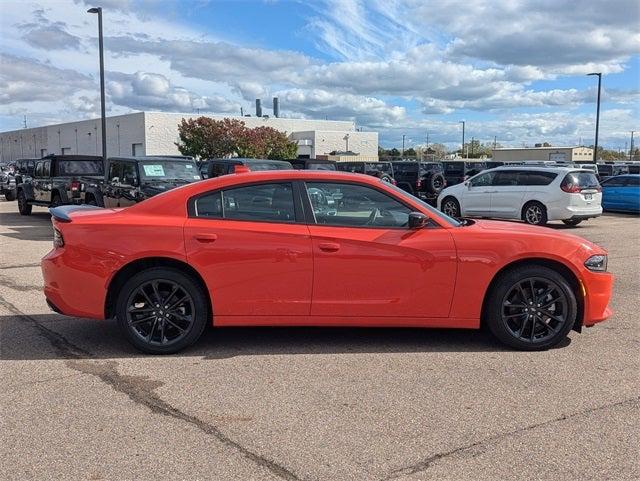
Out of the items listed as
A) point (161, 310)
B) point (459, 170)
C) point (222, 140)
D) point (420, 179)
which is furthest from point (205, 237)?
point (222, 140)

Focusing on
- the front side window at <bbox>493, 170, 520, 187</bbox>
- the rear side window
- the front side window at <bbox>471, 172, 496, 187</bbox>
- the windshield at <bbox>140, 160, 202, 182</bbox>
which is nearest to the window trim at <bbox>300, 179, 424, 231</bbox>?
the windshield at <bbox>140, 160, 202, 182</bbox>

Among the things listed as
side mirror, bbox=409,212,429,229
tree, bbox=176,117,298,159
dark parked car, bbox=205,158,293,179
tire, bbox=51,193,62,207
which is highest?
tree, bbox=176,117,298,159

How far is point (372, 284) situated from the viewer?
500 centimetres

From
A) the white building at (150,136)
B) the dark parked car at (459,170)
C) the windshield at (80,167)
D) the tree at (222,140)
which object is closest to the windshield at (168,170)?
the windshield at (80,167)

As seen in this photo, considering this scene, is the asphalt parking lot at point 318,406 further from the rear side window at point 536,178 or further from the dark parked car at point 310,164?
the dark parked car at point 310,164

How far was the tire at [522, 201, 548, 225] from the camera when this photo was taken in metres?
15.8

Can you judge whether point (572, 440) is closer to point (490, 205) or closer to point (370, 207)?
point (370, 207)

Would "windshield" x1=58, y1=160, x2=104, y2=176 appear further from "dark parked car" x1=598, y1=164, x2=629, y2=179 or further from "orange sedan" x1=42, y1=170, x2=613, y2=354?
"dark parked car" x1=598, y1=164, x2=629, y2=179

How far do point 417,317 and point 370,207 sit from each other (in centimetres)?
101

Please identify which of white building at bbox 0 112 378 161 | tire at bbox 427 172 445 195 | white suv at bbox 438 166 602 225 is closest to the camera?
white suv at bbox 438 166 602 225

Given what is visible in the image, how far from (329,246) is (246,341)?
1.25 metres

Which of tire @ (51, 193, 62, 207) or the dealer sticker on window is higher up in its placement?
the dealer sticker on window

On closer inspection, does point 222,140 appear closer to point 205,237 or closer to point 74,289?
point 74,289

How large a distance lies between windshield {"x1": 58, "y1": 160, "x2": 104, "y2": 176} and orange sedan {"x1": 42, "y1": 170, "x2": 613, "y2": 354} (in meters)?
12.7
